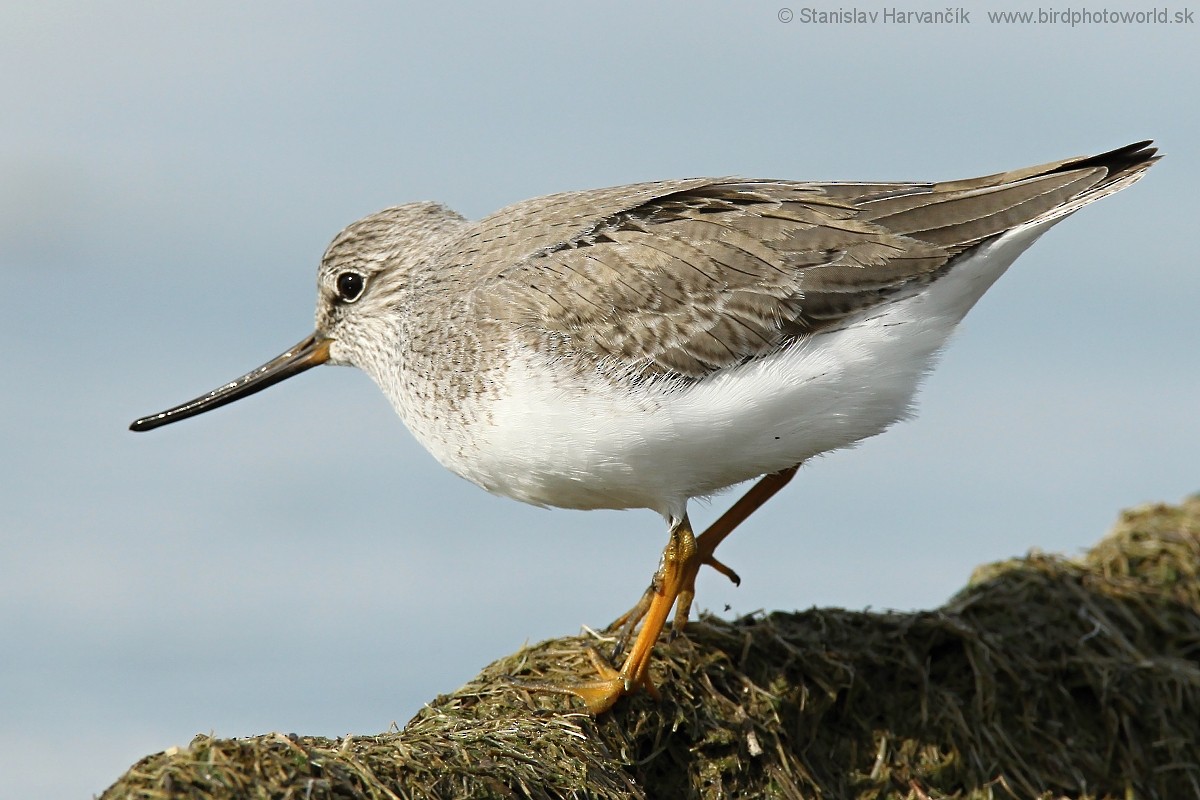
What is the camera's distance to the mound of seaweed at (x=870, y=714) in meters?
6.07

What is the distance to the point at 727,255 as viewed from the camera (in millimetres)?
7078

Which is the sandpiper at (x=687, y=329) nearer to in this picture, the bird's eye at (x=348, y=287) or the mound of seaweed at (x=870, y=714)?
the mound of seaweed at (x=870, y=714)

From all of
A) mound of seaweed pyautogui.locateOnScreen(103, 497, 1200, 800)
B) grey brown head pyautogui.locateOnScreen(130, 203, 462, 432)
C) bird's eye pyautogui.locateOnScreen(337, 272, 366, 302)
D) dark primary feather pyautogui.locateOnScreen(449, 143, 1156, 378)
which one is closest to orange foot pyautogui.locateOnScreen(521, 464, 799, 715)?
mound of seaweed pyautogui.locateOnScreen(103, 497, 1200, 800)

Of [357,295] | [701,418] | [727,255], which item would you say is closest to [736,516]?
[701,418]

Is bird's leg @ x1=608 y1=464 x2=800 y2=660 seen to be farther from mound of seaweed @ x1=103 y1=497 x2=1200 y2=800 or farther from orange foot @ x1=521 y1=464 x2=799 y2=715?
mound of seaweed @ x1=103 y1=497 x2=1200 y2=800

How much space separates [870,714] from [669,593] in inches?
56.5

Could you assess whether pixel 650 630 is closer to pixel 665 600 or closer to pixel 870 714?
pixel 665 600

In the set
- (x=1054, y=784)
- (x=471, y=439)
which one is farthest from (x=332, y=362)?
(x=1054, y=784)

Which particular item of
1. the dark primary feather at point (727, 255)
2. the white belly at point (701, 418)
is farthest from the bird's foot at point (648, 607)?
the dark primary feather at point (727, 255)

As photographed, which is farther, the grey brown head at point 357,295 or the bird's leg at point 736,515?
the grey brown head at point 357,295

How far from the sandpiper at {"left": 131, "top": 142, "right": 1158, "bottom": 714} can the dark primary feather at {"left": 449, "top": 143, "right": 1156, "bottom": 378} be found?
0.01m

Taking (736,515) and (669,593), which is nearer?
(669,593)

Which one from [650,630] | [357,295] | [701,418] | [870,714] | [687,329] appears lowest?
[870,714]

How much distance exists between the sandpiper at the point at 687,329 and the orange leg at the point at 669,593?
15 mm
